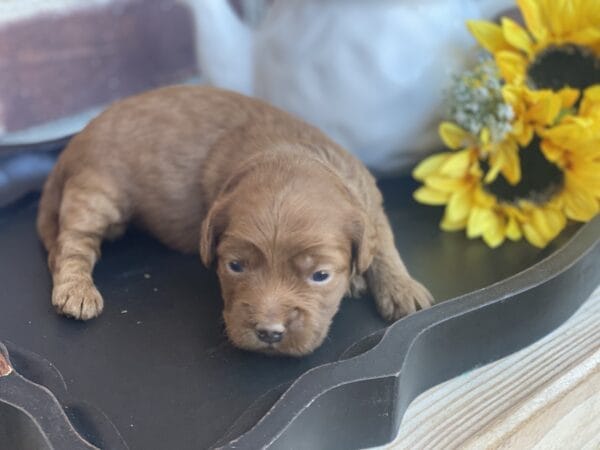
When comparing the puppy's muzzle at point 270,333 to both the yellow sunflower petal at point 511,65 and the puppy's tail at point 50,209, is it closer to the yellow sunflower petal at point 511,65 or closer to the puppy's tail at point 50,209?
the puppy's tail at point 50,209

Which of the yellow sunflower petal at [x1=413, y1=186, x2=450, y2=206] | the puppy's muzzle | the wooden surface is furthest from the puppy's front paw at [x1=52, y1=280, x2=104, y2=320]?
the yellow sunflower petal at [x1=413, y1=186, x2=450, y2=206]

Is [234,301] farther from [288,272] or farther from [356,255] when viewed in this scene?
[356,255]

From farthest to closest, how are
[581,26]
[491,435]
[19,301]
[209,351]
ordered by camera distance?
1. [581,26]
2. [19,301]
3. [209,351]
4. [491,435]

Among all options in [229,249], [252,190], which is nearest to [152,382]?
[229,249]

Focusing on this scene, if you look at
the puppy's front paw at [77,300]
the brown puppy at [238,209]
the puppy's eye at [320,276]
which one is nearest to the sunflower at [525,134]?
the brown puppy at [238,209]

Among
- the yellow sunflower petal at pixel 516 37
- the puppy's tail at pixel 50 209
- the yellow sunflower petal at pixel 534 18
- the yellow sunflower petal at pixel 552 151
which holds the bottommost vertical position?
the puppy's tail at pixel 50 209

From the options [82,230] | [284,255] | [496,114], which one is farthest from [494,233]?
[82,230]
